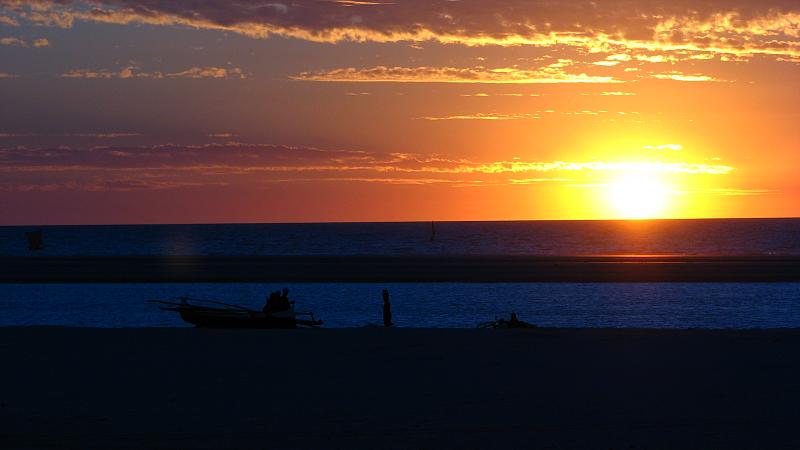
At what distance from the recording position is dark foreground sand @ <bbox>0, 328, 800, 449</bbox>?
39.2ft

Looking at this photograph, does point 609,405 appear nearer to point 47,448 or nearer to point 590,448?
point 590,448

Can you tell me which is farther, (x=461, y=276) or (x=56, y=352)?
(x=461, y=276)

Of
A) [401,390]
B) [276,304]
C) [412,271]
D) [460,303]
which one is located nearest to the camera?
[401,390]

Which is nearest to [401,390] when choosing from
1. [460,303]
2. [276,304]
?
[276,304]

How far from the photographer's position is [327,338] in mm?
20875

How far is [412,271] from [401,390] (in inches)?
2119

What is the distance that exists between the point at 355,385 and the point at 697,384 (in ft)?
17.7

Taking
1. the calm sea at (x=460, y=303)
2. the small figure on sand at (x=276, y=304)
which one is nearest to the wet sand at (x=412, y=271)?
the calm sea at (x=460, y=303)

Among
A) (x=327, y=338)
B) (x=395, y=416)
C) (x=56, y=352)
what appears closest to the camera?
(x=395, y=416)

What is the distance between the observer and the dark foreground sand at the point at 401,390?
39.2 feet

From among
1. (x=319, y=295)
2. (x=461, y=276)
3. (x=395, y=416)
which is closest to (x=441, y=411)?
(x=395, y=416)

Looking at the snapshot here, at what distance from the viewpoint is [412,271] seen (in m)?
68.7

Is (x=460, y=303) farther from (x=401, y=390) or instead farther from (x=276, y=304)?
(x=401, y=390)

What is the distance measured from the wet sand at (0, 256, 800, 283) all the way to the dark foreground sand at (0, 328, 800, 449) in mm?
39867
